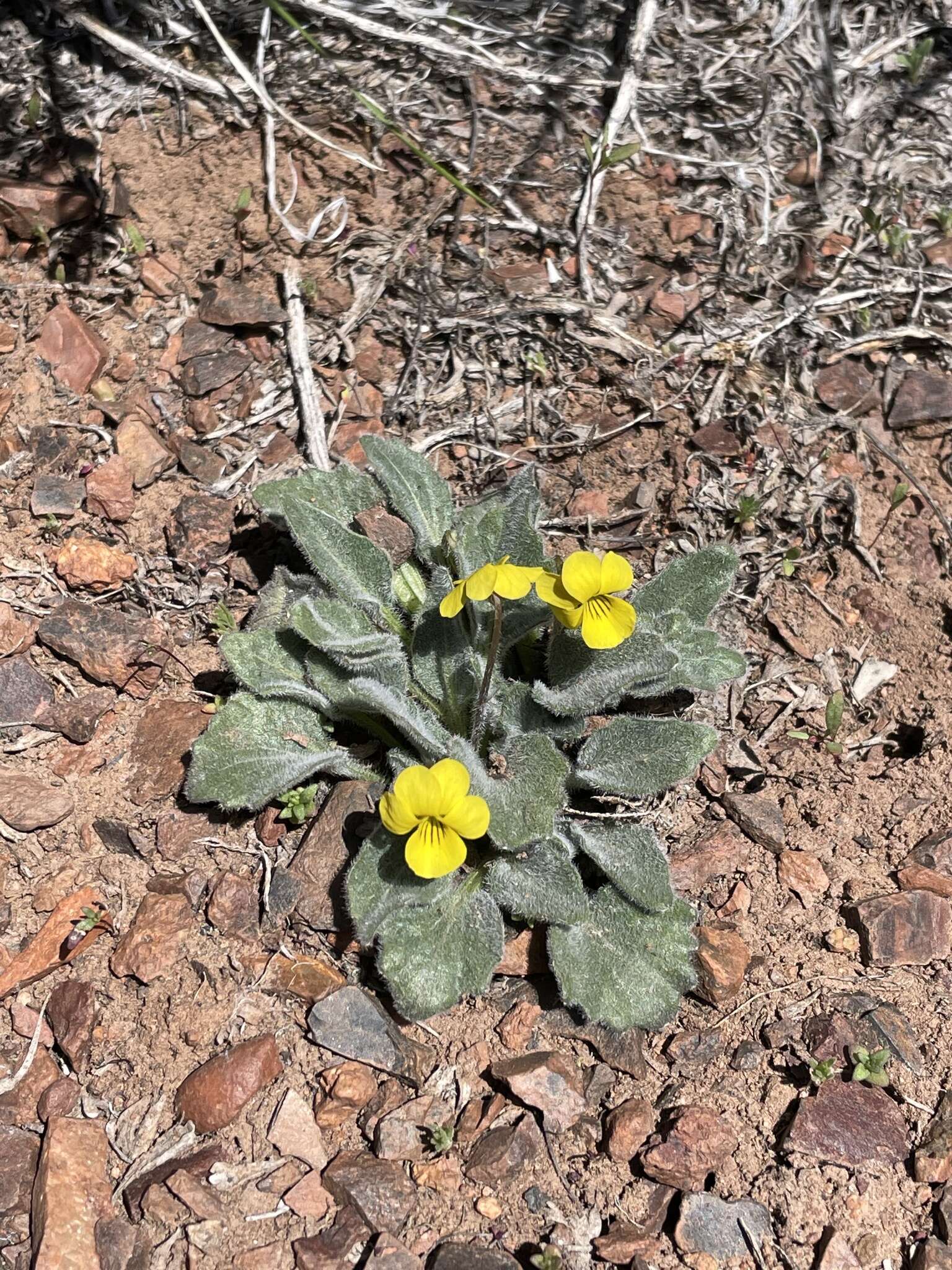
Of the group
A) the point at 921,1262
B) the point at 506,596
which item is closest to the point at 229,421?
the point at 506,596

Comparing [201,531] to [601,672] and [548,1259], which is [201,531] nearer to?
[601,672]

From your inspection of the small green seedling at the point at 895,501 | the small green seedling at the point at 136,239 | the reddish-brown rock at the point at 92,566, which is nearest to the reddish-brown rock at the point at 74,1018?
the reddish-brown rock at the point at 92,566

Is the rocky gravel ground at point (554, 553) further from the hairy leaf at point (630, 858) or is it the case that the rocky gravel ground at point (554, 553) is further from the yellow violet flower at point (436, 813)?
Answer: the yellow violet flower at point (436, 813)

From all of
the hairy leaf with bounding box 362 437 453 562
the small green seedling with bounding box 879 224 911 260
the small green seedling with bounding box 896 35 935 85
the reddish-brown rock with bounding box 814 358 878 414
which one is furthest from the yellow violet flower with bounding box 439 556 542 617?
the small green seedling with bounding box 896 35 935 85

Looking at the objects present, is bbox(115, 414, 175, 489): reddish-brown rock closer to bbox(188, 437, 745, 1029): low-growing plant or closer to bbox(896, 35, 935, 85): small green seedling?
bbox(188, 437, 745, 1029): low-growing plant

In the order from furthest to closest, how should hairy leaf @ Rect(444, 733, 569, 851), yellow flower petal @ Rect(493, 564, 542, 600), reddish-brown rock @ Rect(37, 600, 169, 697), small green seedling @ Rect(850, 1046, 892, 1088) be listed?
reddish-brown rock @ Rect(37, 600, 169, 697) → hairy leaf @ Rect(444, 733, 569, 851) → small green seedling @ Rect(850, 1046, 892, 1088) → yellow flower petal @ Rect(493, 564, 542, 600)

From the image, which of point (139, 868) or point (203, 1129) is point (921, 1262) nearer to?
point (203, 1129)

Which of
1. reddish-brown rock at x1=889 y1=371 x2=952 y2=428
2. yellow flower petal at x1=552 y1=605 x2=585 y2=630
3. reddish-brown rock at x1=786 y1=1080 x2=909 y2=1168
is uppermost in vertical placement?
yellow flower petal at x1=552 y1=605 x2=585 y2=630
